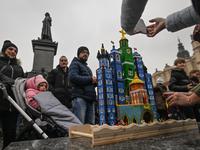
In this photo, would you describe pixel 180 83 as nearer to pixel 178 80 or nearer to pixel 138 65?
pixel 178 80

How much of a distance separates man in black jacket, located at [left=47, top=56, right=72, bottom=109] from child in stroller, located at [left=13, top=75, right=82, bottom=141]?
0.53 m

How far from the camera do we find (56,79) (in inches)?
110

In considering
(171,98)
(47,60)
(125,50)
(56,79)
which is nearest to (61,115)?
(56,79)

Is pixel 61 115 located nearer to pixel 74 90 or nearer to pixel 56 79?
pixel 74 90

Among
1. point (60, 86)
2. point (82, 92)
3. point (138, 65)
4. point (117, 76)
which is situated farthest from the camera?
point (138, 65)

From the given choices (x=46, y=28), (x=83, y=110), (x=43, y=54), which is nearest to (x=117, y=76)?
(x=43, y=54)

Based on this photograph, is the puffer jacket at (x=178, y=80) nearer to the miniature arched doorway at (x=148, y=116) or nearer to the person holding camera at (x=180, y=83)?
the person holding camera at (x=180, y=83)

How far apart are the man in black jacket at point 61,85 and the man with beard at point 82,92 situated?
0.45 metres

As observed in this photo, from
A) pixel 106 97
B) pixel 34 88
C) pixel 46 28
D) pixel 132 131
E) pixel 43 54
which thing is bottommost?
pixel 132 131

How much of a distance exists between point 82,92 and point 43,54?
4745 millimetres

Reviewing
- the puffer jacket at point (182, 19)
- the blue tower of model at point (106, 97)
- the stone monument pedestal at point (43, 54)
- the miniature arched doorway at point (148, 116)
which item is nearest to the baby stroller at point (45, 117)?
the puffer jacket at point (182, 19)

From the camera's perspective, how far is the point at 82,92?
2.26m

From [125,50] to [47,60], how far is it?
528 cm

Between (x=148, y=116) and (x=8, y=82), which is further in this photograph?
(x=148, y=116)
